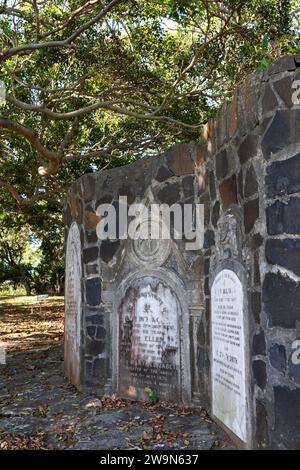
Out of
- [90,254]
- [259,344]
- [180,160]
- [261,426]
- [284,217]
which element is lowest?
[261,426]

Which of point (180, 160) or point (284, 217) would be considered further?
point (180, 160)

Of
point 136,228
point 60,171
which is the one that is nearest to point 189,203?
point 136,228

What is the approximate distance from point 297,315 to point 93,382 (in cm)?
333

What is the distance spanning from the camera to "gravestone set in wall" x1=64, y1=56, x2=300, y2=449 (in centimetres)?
313

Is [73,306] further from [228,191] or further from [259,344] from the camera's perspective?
[259,344]

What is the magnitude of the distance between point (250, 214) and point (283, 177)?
1.41 ft

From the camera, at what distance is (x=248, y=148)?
3.58 metres

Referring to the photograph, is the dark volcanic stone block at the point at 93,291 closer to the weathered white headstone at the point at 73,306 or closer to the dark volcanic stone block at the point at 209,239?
the weathered white headstone at the point at 73,306

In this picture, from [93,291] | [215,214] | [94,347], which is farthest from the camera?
[93,291]

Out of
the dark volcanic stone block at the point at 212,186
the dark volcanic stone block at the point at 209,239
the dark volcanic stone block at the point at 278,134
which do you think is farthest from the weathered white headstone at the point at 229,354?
the dark volcanic stone block at the point at 278,134

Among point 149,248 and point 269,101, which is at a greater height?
point 269,101

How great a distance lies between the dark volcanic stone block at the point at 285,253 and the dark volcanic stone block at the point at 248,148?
2.42 ft

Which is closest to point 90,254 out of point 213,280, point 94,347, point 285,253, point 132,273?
point 132,273
